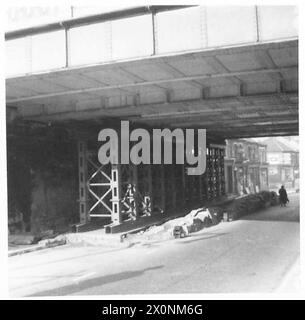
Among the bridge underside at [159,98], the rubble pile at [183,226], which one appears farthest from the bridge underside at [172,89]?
the rubble pile at [183,226]

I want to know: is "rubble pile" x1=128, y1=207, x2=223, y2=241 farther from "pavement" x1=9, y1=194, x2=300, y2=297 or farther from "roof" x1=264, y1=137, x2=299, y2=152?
"roof" x1=264, y1=137, x2=299, y2=152

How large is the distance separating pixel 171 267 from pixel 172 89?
6.52m

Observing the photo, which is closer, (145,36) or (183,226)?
(145,36)

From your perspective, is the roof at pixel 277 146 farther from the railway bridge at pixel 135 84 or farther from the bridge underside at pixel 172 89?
the bridge underside at pixel 172 89

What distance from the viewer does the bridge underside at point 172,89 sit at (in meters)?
10.1

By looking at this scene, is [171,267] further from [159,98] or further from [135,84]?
[159,98]

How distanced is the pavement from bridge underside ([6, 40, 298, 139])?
5.31m

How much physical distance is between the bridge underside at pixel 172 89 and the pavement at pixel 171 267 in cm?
531

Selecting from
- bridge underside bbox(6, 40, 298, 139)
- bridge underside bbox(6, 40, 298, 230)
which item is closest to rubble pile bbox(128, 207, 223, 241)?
bridge underside bbox(6, 40, 298, 230)

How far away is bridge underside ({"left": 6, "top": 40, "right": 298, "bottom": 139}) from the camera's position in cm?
1015

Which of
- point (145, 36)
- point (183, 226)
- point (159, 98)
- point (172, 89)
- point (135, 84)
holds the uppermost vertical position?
point (145, 36)

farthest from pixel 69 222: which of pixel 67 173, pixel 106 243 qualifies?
pixel 106 243

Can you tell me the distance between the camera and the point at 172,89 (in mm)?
13969

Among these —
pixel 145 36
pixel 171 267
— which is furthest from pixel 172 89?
pixel 171 267
